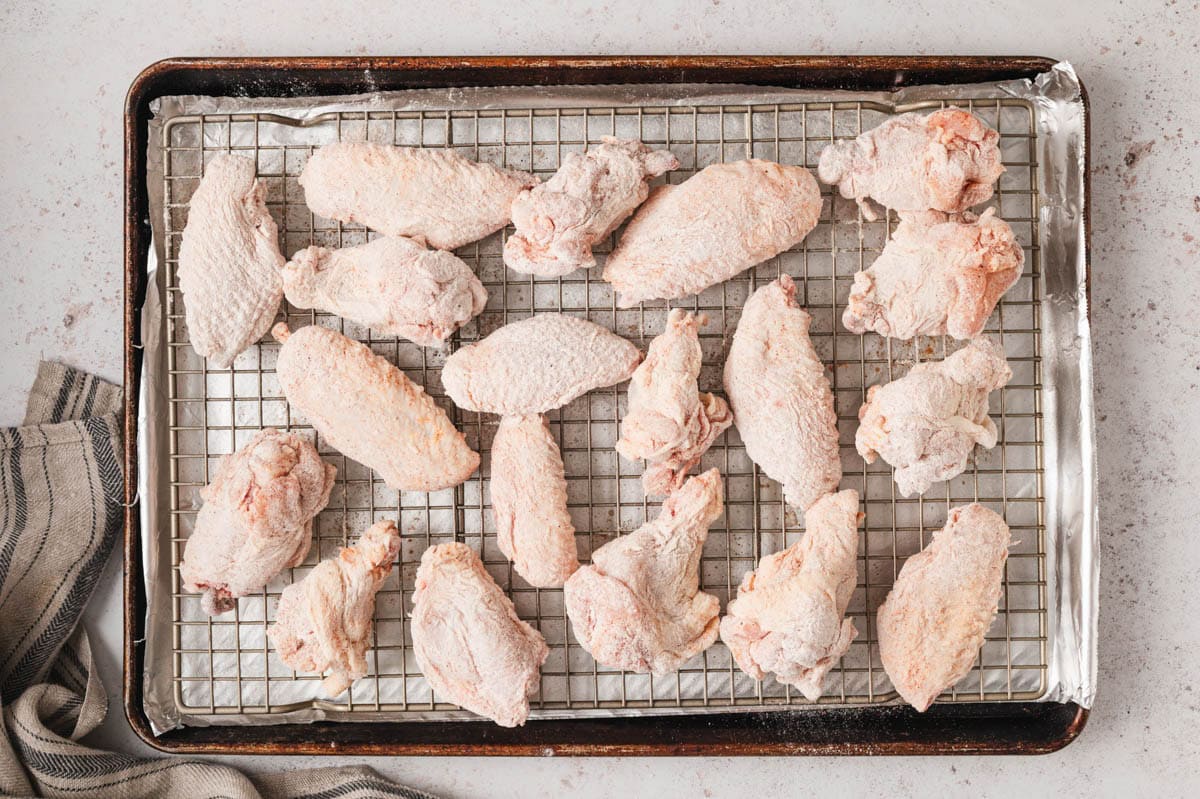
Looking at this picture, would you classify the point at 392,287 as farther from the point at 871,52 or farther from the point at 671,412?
the point at 871,52

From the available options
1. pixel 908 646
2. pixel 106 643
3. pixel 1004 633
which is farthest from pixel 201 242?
pixel 1004 633

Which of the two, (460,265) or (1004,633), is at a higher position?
(460,265)

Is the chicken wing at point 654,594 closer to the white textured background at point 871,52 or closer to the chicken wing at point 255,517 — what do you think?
the white textured background at point 871,52

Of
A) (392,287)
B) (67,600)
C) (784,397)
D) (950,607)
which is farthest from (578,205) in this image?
(67,600)

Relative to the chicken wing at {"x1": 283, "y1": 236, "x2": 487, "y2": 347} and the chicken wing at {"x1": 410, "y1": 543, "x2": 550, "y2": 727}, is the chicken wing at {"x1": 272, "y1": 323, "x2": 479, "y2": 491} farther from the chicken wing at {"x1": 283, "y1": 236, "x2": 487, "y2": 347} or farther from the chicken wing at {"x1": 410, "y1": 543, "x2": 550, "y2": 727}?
the chicken wing at {"x1": 410, "y1": 543, "x2": 550, "y2": 727}

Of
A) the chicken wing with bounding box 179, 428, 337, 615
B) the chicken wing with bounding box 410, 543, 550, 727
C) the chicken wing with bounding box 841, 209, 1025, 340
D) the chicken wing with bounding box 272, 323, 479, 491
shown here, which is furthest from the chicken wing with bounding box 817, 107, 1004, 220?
the chicken wing with bounding box 179, 428, 337, 615

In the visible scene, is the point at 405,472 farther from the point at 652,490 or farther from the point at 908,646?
the point at 908,646
